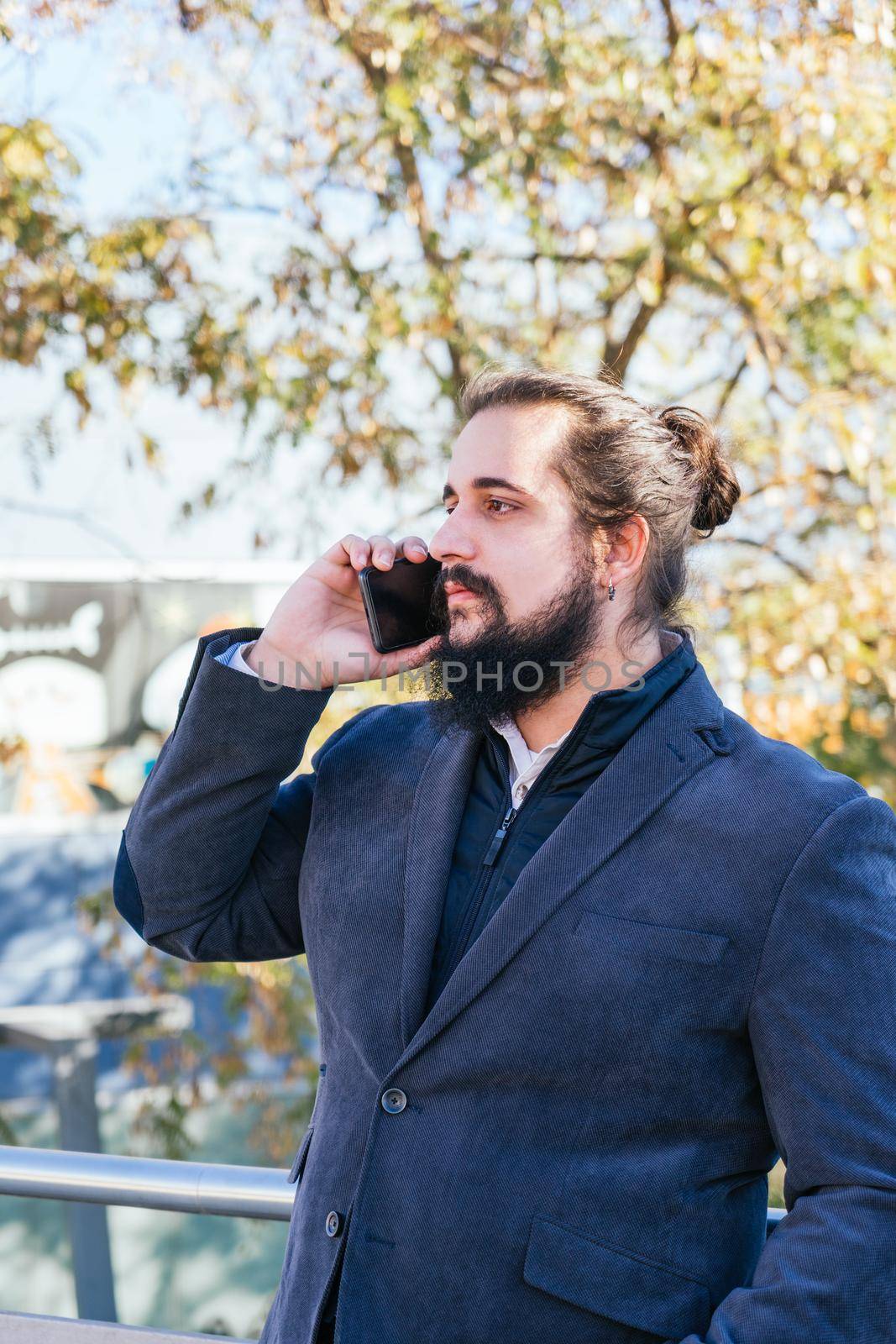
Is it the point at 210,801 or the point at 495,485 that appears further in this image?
the point at 495,485

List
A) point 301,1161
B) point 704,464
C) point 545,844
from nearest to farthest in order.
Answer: point 545,844 < point 301,1161 < point 704,464

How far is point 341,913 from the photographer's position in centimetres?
171

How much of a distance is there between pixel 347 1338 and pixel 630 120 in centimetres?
395

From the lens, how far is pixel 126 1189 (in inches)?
72.0

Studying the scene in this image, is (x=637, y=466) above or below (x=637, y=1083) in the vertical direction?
above

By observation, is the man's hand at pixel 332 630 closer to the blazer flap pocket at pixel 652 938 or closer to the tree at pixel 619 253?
the blazer flap pocket at pixel 652 938

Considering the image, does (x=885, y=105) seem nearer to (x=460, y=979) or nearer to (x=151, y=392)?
(x=151, y=392)

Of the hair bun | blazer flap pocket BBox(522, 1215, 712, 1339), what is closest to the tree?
the hair bun

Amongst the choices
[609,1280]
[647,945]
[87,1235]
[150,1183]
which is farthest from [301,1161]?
[87,1235]

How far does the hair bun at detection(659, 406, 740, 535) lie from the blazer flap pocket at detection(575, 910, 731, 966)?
88 cm

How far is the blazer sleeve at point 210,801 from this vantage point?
5.69 feet

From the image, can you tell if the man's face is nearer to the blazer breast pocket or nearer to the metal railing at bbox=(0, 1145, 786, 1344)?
the blazer breast pocket

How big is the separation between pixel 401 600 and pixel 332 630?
120 mm

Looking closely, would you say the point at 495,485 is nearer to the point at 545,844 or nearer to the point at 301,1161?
the point at 545,844
